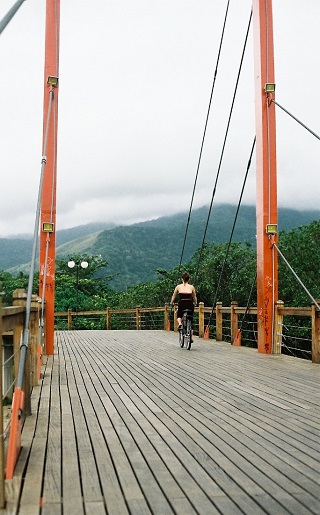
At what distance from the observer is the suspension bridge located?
114 inches

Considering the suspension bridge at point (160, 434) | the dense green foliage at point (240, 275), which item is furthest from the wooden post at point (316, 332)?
the dense green foliage at point (240, 275)

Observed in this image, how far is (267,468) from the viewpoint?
11.1 feet

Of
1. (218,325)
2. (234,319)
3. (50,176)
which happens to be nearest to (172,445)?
(50,176)

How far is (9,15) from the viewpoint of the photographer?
3.39m

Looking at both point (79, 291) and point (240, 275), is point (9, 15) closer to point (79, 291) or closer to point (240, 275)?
point (240, 275)

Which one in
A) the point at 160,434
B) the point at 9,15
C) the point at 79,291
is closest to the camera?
the point at 9,15

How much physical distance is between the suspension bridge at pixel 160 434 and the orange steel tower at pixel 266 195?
3.25 feet

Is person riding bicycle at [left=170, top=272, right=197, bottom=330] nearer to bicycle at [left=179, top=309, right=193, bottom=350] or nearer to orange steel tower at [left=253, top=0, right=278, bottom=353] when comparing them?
bicycle at [left=179, top=309, right=193, bottom=350]

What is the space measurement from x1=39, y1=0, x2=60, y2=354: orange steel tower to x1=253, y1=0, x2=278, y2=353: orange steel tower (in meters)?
3.40

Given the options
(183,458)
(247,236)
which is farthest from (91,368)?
(247,236)

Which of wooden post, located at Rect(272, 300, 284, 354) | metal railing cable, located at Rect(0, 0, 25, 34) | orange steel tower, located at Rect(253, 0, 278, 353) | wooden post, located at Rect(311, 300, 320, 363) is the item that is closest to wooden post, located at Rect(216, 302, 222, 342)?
orange steel tower, located at Rect(253, 0, 278, 353)

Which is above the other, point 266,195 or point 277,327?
point 266,195

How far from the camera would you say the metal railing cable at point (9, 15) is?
3.25 metres

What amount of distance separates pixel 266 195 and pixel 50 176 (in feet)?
11.7
